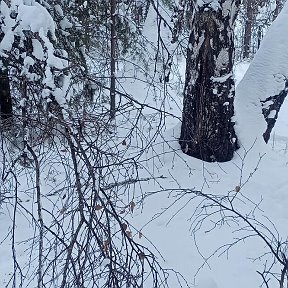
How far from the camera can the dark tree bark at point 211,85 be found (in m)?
4.71

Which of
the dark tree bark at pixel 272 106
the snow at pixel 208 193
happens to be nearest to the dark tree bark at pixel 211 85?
the snow at pixel 208 193

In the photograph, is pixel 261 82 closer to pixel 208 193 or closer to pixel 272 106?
pixel 272 106

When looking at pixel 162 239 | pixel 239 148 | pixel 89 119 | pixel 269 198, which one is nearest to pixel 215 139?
pixel 239 148

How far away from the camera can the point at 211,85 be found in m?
4.85

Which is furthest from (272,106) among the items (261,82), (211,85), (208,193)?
(208,193)

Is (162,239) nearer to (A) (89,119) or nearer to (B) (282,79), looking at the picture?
(A) (89,119)

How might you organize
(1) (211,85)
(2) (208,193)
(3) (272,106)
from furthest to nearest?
(3) (272,106)
(1) (211,85)
(2) (208,193)

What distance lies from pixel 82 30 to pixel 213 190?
3214 mm

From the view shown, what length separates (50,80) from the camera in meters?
2.40

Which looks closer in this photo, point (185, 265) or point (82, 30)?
point (185, 265)

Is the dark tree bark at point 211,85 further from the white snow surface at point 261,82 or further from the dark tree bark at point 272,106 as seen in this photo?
the dark tree bark at point 272,106

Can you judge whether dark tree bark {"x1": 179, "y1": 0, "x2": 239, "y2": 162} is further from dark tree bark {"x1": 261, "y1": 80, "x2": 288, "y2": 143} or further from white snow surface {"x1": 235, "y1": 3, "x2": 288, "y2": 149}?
dark tree bark {"x1": 261, "y1": 80, "x2": 288, "y2": 143}

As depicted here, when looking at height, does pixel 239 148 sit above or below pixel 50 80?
below

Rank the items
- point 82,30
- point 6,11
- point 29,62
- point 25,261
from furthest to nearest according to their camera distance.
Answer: point 82,30 < point 25,261 < point 6,11 < point 29,62
